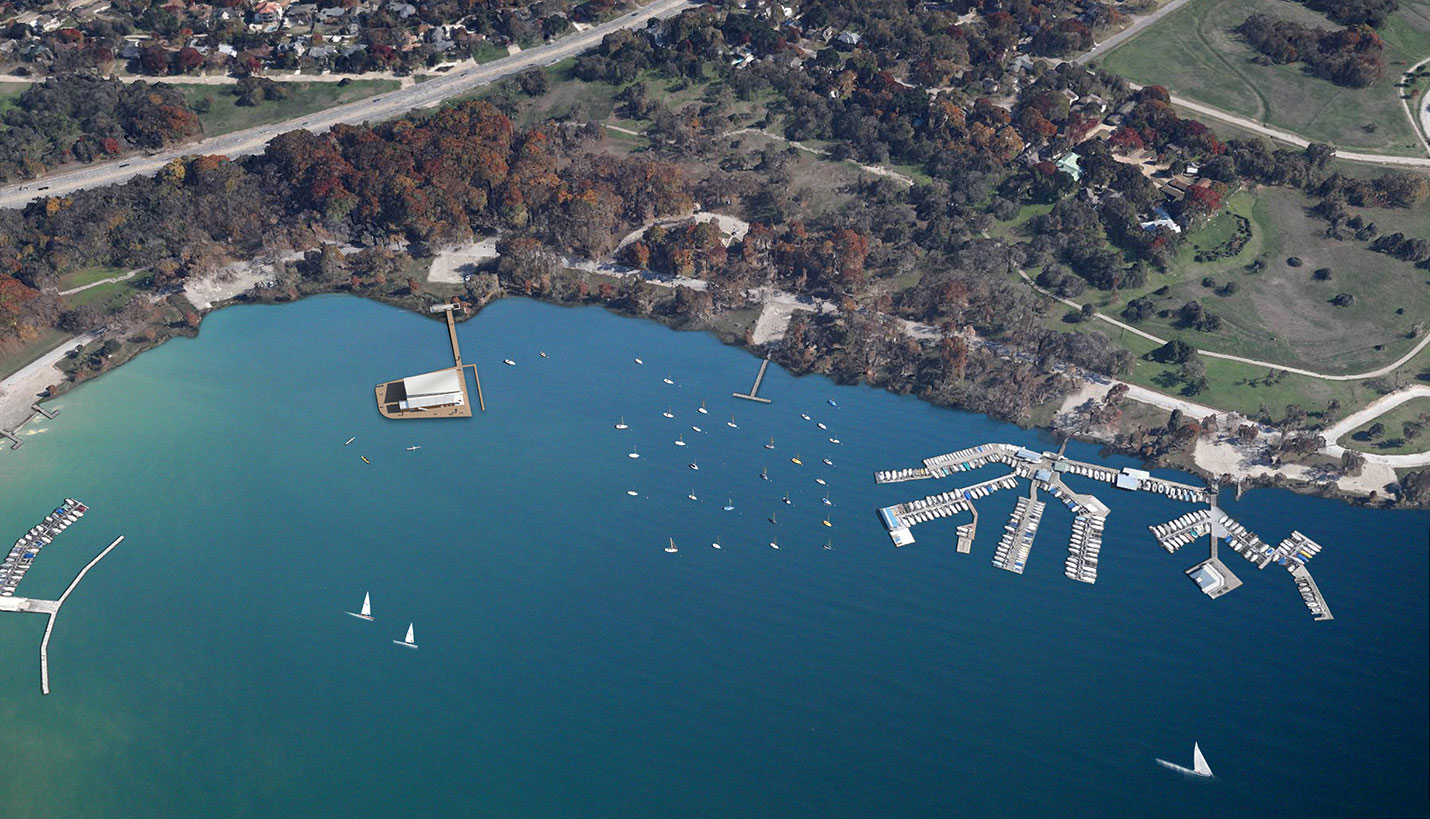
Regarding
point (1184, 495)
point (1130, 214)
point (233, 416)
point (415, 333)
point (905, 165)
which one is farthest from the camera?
point (905, 165)

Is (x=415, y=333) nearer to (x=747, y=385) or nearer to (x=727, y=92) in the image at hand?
(x=747, y=385)

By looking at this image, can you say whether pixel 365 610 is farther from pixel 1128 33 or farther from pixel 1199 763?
pixel 1128 33

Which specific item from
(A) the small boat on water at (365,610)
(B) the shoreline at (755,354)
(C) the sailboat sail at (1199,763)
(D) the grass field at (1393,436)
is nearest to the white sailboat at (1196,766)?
(C) the sailboat sail at (1199,763)

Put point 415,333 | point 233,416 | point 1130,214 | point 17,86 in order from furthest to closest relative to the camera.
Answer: point 17,86
point 1130,214
point 415,333
point 233,416

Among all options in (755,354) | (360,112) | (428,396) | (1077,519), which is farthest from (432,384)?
(1077,519)

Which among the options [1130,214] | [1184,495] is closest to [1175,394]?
[1184,495]

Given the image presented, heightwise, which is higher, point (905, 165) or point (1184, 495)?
point (905, 165)
